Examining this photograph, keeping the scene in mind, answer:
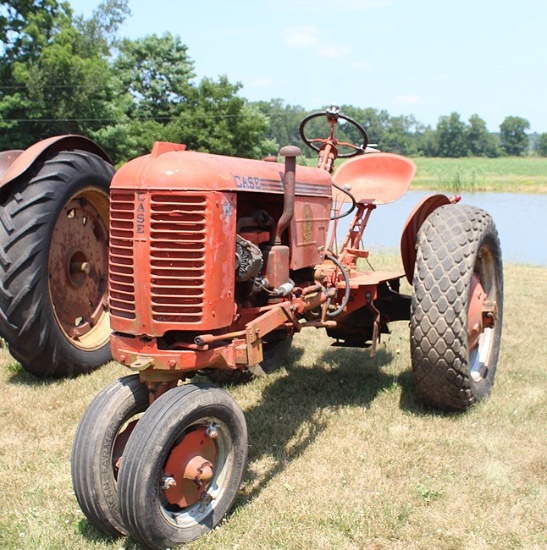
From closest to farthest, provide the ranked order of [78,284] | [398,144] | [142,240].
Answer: [142,240]
[78,284]
[398,144]

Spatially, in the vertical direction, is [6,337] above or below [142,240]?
below

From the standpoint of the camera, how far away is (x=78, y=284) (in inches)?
208

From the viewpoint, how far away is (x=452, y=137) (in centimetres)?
8594

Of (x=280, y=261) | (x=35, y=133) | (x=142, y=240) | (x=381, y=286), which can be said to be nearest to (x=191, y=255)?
(x=142, y=240)

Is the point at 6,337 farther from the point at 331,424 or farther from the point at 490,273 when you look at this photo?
the point at 490,273

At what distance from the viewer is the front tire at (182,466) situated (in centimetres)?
262

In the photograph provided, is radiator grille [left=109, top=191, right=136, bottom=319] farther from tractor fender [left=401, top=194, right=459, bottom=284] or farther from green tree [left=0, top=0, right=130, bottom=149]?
green tree [left=0, top=0, right=130, bottom=149]

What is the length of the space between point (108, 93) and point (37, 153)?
2213cm

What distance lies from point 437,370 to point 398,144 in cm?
7763

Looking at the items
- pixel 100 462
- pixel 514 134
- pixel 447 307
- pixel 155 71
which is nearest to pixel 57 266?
pixel 100 462

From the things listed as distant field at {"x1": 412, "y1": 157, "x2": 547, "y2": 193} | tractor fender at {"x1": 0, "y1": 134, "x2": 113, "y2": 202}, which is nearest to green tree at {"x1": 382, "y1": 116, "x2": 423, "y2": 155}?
distant field at {"x1": 412, "y1": 157, "x2": 547, "y2": 193}

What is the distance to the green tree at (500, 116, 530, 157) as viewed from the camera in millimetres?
93062

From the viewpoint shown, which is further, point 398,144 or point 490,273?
point 398,144

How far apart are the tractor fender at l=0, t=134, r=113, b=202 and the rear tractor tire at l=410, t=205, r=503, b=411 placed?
283cm
